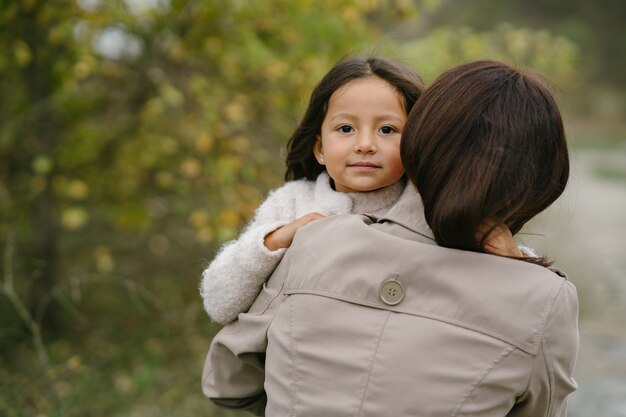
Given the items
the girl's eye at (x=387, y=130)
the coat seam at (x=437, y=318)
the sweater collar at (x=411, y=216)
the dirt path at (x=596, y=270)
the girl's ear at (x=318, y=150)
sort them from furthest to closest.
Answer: the dirt path at (x=596, y=270)
the girl's ear at (x=318, y=150)
the girl's eye at (x=387, y=130)
the sweater collar at (x=411, y=216)
the coat seam at (x=437, y=318)

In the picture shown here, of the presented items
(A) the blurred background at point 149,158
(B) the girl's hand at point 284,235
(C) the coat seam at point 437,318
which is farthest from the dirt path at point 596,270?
(B) the girl's hand at point 284,235

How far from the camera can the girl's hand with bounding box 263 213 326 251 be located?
173cm

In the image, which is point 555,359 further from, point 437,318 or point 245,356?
point 245,356

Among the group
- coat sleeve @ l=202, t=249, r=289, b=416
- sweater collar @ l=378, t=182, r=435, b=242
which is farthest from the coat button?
coat sleeve @ l=202, t=249, r=289, b=416

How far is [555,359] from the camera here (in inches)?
57.5

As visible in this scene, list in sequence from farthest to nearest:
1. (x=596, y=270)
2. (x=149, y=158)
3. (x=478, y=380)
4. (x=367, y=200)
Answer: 1. (x=596, y=270)
2. (x=149, y=158)
3. (x=367, y=200)
4. (x=478, y=380)

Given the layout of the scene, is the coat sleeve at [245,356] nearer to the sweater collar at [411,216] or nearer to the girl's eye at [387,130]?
the sweater collar at [411,216]

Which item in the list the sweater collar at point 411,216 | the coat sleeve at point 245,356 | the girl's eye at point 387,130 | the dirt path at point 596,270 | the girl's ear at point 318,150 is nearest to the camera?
the sweater collar at point 411,216

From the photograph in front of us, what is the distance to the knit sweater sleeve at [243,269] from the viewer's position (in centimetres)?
172

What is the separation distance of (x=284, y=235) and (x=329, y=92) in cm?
37

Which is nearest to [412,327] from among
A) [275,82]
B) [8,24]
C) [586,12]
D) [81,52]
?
[275,82]

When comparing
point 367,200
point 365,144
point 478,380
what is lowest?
point 478,380

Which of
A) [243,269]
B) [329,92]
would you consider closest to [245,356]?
[243,269]

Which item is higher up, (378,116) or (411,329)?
(378,116)
